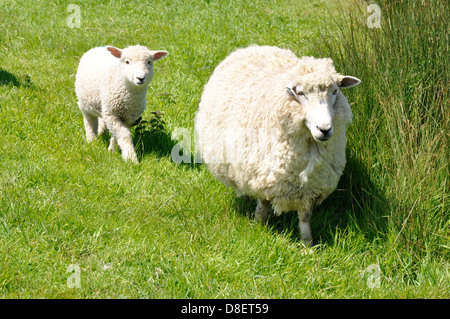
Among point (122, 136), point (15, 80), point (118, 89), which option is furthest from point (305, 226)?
point (15, 80)

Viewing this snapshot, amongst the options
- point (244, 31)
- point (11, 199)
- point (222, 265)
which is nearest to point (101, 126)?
point (11, 199)

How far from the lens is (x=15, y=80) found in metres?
6.57

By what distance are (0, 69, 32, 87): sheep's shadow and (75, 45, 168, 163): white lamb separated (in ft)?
3.35

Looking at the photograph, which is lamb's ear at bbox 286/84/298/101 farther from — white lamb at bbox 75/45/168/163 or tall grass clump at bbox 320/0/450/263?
white lamb at bbox 75/45/168/163

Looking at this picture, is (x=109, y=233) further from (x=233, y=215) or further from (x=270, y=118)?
(x=270, y=118)

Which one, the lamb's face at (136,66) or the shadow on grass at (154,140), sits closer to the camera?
the lamb's face at (136,66)

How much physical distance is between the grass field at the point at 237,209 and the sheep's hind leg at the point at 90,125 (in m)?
0.13

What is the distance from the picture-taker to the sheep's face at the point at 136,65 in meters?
5.07

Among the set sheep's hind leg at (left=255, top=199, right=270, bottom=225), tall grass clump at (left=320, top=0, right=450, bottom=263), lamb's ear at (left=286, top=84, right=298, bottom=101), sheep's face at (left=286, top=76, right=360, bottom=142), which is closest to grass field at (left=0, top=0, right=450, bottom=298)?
tall grass clump at (left=320, top=0, right=450, bottom=263)

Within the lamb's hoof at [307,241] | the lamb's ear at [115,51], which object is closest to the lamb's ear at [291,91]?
the lamb's hoof at [307,241]

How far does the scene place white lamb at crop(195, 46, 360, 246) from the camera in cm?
350

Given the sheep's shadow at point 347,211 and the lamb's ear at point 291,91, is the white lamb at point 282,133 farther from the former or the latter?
the sheep's shadow at point 347,211

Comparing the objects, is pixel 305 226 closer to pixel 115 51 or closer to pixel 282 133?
pixel 282 133

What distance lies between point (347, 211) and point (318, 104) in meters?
1.01
